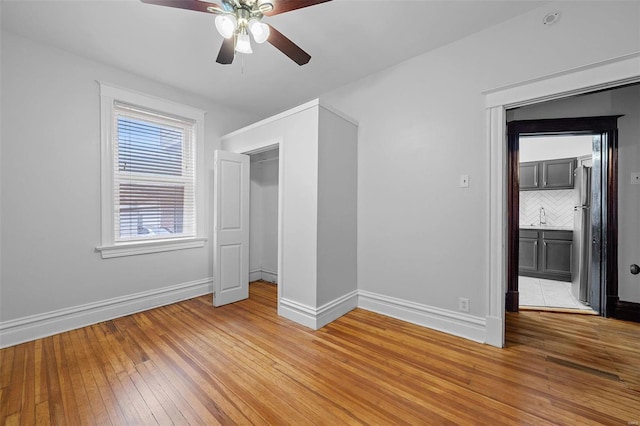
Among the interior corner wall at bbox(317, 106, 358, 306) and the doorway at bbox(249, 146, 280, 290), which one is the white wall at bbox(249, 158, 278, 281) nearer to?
the doorway at bbox(249, 146, 280, 290)

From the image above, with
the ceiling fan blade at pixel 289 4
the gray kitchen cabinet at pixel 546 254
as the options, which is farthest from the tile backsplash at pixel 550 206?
the ceiling fan blade at pixel 289 4

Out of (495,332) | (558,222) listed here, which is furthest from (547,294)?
(495,332)

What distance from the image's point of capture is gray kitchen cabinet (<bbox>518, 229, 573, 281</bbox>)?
4.38m

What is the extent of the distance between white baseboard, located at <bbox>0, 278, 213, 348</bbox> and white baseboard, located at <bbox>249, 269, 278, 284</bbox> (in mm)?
925

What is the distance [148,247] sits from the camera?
10.3 feet

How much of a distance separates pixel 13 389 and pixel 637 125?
19.8 ft

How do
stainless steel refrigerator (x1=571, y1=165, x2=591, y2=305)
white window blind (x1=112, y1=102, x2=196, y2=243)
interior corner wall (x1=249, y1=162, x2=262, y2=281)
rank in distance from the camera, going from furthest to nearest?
interior corner wall (x1=249, y1=162, x2=262, y2=281) → stainless steel refrigerator (x1=571, y1=165, x2=591, y2=305) → white window blind (x1=112, y1=102, x2=196, y2=243)

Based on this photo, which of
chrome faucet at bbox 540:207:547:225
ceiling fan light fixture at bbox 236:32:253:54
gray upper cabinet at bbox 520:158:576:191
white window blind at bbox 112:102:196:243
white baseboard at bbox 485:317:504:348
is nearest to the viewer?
ceiling fan light fixture at bbox 236:32:253:54

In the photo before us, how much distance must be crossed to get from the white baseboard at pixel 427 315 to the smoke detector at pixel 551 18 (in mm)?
2529

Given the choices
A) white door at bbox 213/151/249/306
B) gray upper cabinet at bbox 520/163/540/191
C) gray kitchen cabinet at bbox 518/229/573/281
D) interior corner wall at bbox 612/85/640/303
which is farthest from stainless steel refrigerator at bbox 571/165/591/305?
white door at bbox 213/151/249/306

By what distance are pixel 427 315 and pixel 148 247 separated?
3334mm

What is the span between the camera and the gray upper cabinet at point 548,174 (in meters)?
4.54

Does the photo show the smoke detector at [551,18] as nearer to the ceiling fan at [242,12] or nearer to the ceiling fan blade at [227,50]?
the ceiling fan at [242,12]

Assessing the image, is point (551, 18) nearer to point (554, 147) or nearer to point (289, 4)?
point (289, 4)
